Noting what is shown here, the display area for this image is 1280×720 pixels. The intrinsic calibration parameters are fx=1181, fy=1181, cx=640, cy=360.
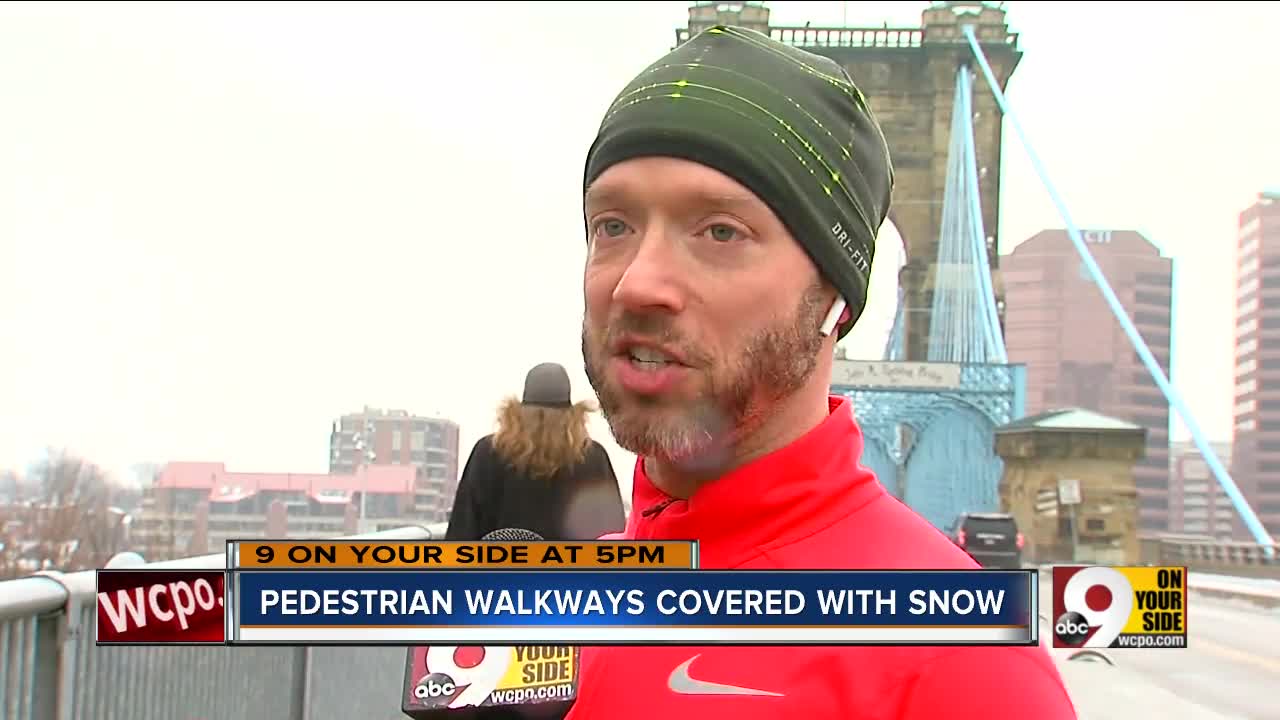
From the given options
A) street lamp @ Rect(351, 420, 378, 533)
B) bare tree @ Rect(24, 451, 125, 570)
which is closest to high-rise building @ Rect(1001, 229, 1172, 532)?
street lamp @ Rect(351, 420, 378, 533)

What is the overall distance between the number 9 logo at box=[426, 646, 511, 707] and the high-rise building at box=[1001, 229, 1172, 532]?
6.91 metres

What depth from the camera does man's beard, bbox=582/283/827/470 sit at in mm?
958

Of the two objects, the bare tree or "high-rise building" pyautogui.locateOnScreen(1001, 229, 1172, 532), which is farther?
"high-rise building" pyautogui.locateOnScreen(1001, 229, 1172, 532)

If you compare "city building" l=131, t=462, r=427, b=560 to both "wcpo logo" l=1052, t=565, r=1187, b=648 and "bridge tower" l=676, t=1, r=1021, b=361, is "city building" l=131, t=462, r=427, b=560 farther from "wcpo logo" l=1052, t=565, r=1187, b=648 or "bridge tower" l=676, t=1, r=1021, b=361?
"bridge tower" l=676, t=1, r=1021, b=361

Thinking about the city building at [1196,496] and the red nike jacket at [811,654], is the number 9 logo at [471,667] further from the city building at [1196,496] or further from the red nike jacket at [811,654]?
the city building at [1196,496]

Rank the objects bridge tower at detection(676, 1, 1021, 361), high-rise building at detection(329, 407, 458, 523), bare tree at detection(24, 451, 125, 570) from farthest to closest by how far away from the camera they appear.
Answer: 1. bridge tower at detection(676, 1, 1021, 361)
2. bare tree at detection(24, 451, 125, 570)
3. high-rise building at detection(329, 407, 458, 523)

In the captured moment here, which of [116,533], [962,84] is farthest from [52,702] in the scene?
[962,84]

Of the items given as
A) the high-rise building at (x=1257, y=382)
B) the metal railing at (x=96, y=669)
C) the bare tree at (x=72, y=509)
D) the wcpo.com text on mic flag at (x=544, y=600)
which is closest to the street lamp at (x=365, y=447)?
the metal railing at (x=96, y=669)

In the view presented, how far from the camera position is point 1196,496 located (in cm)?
464

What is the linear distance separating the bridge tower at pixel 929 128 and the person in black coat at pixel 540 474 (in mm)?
22595

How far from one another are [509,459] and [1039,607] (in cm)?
243

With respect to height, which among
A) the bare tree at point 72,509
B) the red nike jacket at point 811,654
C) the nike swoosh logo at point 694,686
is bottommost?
the bare tree at point 72,509

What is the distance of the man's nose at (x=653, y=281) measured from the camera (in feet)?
3.05

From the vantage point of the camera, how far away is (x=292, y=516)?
4.88 metres
